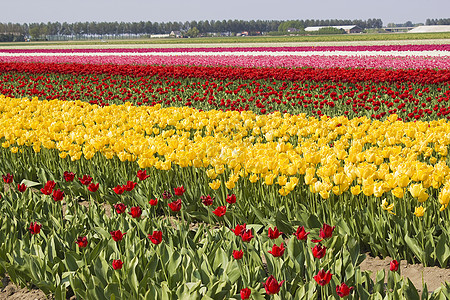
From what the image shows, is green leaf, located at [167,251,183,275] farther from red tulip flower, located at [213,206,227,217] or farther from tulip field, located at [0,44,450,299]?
red tulip flower, located at [213,206,227,217]

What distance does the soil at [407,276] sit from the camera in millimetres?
3410

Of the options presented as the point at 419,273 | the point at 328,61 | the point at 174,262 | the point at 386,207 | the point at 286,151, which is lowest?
the point at 419,273

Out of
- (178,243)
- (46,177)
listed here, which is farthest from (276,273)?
(46,177)

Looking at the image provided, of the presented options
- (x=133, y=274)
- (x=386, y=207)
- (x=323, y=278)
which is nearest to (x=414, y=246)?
(x=386, y=207)

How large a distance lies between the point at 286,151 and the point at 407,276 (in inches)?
79.2

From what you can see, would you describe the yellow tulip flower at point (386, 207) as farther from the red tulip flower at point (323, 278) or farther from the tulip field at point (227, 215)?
the red tulip flower at point (323, 278)

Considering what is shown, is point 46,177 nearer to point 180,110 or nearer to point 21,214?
point 21,214

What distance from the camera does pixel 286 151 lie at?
5.11 metres

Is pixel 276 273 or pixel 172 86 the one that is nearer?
pixel 276 273

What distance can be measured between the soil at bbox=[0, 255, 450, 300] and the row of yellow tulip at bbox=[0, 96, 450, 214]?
0.47 metres

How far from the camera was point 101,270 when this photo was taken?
323cm

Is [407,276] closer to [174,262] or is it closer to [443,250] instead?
[443,250]

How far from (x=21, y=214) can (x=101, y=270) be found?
1.75 metres

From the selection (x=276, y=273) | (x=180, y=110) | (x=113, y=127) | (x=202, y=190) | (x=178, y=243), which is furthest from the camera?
(x=180, y=110)
